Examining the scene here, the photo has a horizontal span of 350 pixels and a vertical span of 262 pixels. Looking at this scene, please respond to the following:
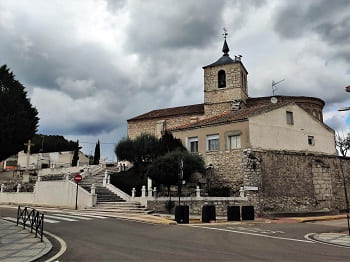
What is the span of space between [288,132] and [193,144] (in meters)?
7.46

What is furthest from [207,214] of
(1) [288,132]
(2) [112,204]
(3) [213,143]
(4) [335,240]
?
(1) [288,132]

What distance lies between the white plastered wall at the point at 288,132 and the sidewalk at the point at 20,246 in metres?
16.3

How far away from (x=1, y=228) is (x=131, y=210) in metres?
8.69

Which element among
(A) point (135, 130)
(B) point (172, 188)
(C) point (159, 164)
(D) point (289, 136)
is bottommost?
(B) point (172, 188)

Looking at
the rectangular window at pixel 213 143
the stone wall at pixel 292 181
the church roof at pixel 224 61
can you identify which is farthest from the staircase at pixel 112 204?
the church roof at pixel 224 61

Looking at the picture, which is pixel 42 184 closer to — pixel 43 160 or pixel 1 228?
pixel 1 228

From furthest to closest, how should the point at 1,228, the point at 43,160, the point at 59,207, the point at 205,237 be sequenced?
the point at 43,160
the point at 59,207
the point at 1,228
the point at 205,237

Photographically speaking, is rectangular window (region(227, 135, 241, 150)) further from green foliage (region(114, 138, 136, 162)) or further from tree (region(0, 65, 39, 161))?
tree (region(0, 65, 39, 161))

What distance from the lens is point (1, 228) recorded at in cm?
1210

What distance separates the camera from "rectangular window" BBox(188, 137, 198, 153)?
2598 cm

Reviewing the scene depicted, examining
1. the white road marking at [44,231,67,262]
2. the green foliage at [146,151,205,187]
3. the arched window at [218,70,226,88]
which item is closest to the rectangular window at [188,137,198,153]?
the green foliage at [146,151,205,187]

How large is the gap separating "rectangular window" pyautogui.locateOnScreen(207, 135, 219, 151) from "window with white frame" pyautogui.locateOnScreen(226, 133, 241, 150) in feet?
3.24

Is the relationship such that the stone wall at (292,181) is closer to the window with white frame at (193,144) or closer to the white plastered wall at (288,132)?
the white plastered wall at (288,132)

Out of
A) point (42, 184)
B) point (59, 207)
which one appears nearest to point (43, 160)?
point (42, 184)
